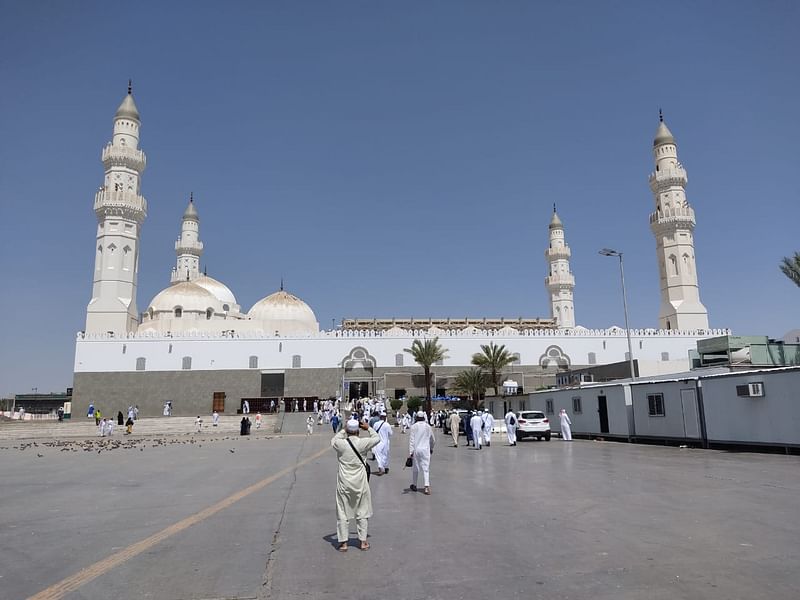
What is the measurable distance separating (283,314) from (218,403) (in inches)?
514

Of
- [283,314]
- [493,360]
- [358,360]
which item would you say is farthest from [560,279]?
[283,314]

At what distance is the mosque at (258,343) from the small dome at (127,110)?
9cm

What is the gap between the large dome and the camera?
58.5m

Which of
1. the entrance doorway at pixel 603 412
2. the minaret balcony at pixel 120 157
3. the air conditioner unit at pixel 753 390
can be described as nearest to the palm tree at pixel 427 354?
the entrance doorway at pixel 603 412

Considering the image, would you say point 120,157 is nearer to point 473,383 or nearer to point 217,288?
point 217,288

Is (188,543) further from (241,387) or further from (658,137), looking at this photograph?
(658,137)

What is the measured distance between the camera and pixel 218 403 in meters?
48.8

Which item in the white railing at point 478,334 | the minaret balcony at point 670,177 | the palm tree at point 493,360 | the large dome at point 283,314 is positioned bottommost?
the palm tree at point 493,360

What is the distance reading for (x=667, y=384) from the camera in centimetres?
1814

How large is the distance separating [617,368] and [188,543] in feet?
118

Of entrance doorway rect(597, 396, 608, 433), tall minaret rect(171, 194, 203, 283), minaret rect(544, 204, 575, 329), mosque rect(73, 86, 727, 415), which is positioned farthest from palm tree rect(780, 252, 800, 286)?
tall minaret rect(171, 194, 203, 283)

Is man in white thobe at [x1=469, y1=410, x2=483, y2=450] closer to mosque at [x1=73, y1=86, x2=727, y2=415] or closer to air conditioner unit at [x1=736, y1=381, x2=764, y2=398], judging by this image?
air conditioner unit at [x1=736, y1=381, x2=764, y2=398]

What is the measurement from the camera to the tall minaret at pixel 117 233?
49.4 metres

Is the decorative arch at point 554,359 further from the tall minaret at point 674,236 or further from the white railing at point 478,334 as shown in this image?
the tall minaret at point 674,236
